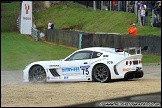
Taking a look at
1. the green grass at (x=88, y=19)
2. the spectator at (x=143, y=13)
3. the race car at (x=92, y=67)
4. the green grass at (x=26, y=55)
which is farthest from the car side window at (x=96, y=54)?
the spectator at (x=143, y=13)

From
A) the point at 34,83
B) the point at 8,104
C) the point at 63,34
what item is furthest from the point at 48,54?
the point at 8,104

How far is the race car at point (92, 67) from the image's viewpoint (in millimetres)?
13844

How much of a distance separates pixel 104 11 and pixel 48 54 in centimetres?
1536

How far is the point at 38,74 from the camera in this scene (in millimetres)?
14828

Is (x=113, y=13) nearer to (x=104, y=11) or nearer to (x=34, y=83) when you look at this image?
(x=104, y=11)

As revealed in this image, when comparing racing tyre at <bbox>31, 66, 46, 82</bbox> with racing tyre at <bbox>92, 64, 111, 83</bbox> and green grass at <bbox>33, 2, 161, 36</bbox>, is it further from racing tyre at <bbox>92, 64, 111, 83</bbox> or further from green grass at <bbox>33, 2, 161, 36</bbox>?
green grass at <bbox>33, 2, 161, 36</bbox>

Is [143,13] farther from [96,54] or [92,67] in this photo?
[92,67]

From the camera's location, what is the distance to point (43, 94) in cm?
1098

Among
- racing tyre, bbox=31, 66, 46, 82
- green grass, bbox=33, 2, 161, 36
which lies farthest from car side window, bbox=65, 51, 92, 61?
green grass, bbox=33, 2, 161, 36

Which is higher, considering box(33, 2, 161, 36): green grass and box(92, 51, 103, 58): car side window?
box(33, 2, 161, 36): green grass

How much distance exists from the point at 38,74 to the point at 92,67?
1.99 meters

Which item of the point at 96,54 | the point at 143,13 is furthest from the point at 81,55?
the point at 143,13

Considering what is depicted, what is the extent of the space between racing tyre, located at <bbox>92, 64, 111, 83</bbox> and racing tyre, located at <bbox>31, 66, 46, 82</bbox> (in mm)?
1834

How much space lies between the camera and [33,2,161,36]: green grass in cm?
3304
